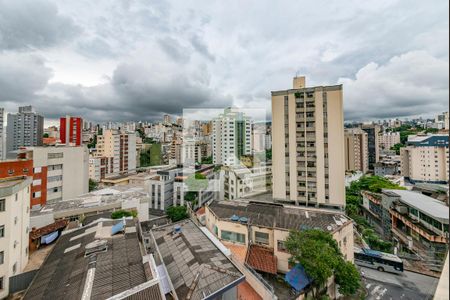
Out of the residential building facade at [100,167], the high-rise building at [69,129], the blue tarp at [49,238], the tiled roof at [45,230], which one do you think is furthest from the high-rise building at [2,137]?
the blue tarp at [49,238]

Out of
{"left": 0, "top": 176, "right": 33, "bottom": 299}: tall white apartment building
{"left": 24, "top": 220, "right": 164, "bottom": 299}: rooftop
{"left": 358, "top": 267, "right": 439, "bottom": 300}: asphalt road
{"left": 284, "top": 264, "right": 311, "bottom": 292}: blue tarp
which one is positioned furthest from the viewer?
{"left": 358, "top": 267, "right": 439, "bottom": 300}: asphalt road

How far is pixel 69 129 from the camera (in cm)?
2478

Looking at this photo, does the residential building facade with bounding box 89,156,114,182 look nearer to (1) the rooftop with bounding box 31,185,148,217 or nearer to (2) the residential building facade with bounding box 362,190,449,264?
(1) the rooftop with bounding box 31,185,148,217

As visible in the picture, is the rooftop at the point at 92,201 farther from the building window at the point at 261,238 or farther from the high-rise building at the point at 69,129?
the high-rise building at the point at 69,129

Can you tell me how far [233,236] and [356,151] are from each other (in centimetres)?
3695

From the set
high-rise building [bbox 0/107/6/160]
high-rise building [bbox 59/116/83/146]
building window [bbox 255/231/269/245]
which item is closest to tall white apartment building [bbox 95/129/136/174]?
high-rise building [bbox 59/116/83/146]

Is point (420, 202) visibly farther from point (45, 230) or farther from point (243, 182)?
point (45, 230)

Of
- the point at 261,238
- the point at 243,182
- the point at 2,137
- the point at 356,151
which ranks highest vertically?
the point at 2,137

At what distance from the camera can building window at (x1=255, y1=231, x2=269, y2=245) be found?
9.66m

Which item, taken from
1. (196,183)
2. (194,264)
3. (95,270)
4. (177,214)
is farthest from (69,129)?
(194,264)

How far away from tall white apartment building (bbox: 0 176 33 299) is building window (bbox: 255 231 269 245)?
29.9 ft

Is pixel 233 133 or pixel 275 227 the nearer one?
pixel 275 227

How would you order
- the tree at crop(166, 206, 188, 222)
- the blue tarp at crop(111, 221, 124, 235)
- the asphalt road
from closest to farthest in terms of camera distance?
1. the blue tarp at crop(111, 221, 124, 235)
2. the asphalt road
3. the tree at crop(166, 206, 188, 222)

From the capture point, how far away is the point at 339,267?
7.45m
